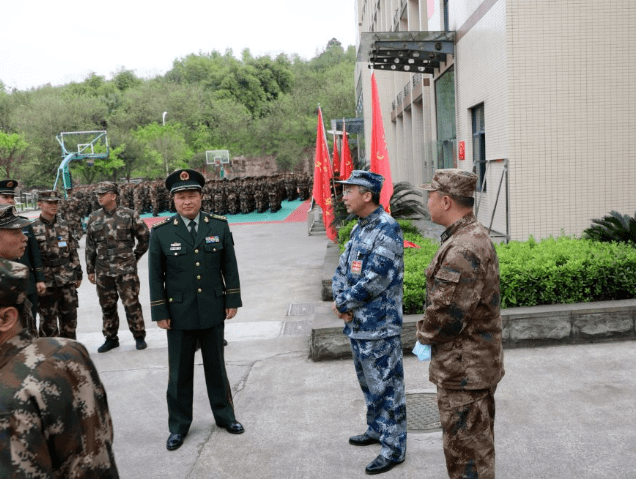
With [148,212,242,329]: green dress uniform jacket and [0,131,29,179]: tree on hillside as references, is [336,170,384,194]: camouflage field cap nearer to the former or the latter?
[148,212,242,329]: green dress uniform jacket

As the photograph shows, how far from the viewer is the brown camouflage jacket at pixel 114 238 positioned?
756cm

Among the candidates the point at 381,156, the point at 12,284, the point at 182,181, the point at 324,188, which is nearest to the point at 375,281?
the point at 182,181

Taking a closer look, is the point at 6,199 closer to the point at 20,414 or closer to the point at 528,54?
the point at 20,414

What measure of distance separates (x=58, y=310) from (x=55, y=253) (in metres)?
0.68

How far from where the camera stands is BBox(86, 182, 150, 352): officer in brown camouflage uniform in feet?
24.8

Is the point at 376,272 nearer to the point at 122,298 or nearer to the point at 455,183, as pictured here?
the point at 455,183

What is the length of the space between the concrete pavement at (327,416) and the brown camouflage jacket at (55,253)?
1.05 m

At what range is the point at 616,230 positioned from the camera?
8.30 meters

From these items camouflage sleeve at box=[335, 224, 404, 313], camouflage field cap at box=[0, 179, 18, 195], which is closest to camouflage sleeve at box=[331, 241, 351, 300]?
camouflage sleeve at box=[335, 224, 404, 313]

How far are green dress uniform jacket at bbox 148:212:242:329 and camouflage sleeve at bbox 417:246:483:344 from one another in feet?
7.39

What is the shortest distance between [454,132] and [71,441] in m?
14.9

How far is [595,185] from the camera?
405 inches

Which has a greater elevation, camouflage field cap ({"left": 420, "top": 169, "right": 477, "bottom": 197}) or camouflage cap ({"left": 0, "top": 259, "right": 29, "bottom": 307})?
camouflage field cap ({"left": 420, "top": 169, "right": 477, "bottom": 197})

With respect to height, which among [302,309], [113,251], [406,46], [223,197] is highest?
[406,46]
